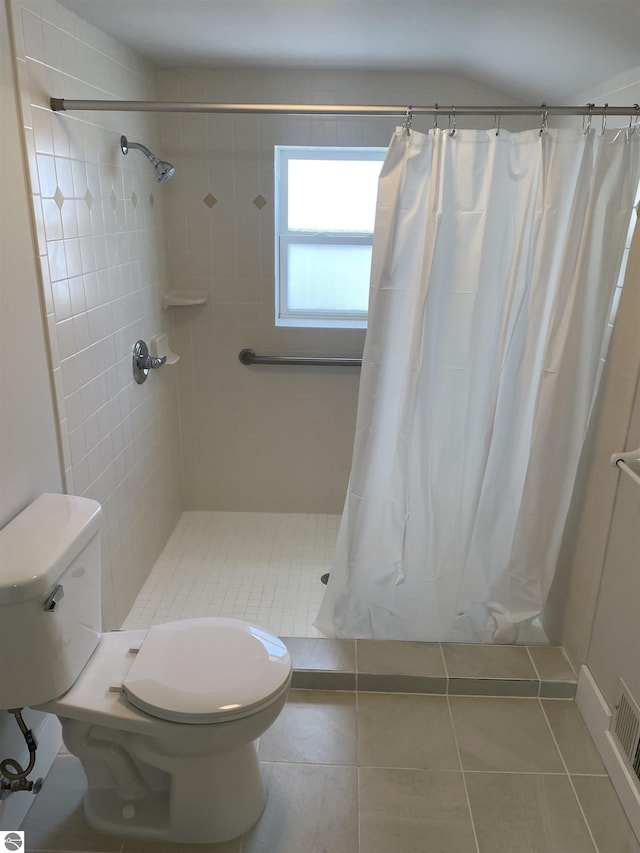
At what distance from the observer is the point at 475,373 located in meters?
1.95

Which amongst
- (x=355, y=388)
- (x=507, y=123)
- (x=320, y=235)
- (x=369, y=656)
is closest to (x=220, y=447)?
(x=355, y=388)

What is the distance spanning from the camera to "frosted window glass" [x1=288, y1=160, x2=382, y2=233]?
2.85m

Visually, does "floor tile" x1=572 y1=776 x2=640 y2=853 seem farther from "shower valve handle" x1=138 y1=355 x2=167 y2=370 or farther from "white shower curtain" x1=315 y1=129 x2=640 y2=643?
"shower valve handle" x1=138 y1=355 x2=167 y2=370

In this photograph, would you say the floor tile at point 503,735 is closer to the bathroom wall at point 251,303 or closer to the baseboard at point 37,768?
the baseboard at point 37,768

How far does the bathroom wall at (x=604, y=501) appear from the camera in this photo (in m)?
1.75

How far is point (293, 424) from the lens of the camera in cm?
312

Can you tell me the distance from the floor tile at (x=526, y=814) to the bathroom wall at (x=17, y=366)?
1.20m

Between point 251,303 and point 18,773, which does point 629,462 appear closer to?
point 18,773

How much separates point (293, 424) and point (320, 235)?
0.91 metres

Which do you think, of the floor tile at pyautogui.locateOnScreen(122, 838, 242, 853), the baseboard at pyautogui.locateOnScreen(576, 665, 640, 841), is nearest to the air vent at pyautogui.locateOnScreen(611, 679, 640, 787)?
the baseboard at pyautogui.locateOnScreen(576, 665, 640, 841)

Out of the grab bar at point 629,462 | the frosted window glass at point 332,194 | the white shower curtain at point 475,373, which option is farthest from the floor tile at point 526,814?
the frosted window glass at point 332,194

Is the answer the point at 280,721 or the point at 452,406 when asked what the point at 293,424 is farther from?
the point at 280,721

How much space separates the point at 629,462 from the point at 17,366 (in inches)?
62.2

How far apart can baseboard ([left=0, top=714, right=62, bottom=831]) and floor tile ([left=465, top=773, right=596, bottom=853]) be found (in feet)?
3.85
